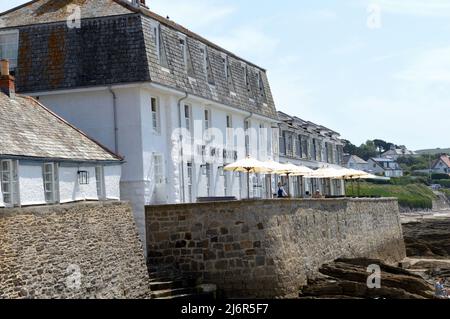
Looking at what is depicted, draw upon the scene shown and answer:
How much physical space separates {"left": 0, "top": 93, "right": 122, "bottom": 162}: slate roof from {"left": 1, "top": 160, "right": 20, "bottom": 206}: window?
32 centimetres

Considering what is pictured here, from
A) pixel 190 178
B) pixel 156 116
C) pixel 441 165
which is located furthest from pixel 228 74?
pixel 441 165

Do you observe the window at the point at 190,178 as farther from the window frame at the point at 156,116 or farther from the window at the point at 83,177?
the window at the point at 83,177

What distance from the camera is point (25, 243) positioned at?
64.8ft

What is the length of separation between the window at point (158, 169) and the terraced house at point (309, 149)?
72.9ft

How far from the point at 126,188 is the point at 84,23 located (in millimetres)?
6197

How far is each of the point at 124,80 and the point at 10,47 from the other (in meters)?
4.91

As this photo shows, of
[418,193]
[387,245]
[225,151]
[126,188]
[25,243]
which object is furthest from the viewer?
[418,193]

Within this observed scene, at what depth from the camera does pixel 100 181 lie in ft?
85.6

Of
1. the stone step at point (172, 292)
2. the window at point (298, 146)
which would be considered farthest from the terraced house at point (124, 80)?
the window at point (298, 146)

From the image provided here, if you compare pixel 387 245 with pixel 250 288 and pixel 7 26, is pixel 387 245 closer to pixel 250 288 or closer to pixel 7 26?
pixel 250 288

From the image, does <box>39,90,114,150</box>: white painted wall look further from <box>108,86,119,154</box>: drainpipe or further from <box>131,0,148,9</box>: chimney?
<box>131,0,148,9</box>: chimney

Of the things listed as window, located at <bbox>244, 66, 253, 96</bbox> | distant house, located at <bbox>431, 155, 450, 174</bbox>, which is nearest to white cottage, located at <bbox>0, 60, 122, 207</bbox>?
window, located at <bbox>244, 66, 253, 96</bbox>

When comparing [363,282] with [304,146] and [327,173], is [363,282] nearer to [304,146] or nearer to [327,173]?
[327,173]

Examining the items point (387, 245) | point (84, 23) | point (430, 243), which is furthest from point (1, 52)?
point (430, 243)
